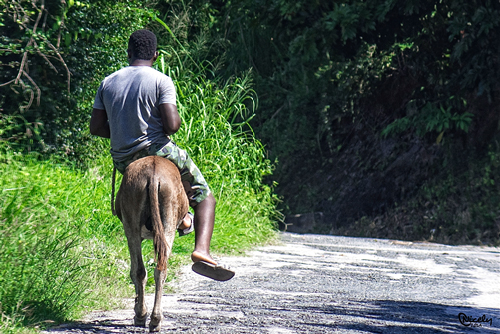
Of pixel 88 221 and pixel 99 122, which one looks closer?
pixel 99 122

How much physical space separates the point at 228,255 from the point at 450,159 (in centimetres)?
894

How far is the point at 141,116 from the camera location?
4262 mm

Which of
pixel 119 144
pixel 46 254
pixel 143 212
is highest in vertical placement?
pixel 119 144

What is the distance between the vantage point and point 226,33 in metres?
17.7

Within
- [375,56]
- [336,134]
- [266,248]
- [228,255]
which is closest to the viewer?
[228,255]

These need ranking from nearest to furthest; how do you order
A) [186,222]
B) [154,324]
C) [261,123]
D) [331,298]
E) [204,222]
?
[154,324] → [186,222] → [204,222] → [331,298] → [261,123]

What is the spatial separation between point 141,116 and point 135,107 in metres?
0.07

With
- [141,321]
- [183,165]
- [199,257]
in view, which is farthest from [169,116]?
[141,321]

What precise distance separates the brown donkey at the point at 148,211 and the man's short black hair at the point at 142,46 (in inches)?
31.6

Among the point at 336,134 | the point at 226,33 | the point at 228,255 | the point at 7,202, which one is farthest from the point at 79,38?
the point at 336,134

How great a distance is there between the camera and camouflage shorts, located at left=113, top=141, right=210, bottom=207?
431cm

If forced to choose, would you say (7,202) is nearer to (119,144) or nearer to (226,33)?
(119,144)

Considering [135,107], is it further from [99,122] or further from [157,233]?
[157,233]

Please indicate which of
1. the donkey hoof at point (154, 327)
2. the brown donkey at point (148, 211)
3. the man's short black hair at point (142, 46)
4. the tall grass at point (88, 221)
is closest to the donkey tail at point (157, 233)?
the brown donkey at point (148, 211)
